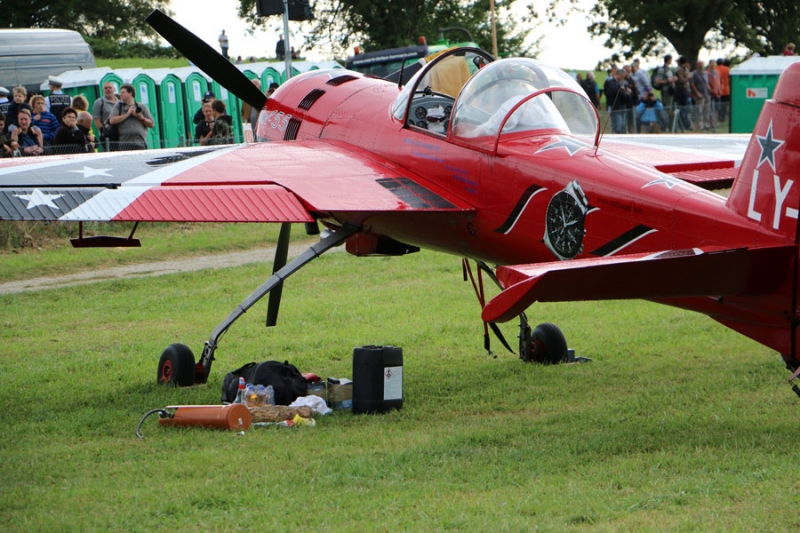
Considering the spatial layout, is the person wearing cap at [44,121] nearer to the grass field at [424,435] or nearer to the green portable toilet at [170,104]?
the grass field at [424,435]

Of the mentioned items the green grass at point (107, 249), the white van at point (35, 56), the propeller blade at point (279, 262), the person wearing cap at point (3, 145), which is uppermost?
the white van at point (35, 56)

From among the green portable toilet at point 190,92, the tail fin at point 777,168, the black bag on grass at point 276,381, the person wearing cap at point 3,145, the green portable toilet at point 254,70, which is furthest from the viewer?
the green portable toilet at point 254,70

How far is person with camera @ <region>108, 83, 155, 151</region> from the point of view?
17.5m

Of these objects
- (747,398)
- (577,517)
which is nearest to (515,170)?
(747,398)

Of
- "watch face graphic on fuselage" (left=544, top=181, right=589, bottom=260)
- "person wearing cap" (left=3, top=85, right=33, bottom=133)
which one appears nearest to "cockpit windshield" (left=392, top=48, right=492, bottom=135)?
"watch face graphic on fuselage" (left=544, top=181, right=589, bottom=260)

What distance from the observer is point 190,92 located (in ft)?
84.2

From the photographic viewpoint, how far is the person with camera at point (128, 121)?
17.5 metres

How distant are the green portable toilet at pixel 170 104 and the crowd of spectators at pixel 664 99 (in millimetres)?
10143

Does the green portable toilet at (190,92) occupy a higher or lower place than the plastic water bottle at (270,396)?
higher

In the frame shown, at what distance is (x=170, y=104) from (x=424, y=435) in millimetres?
19823

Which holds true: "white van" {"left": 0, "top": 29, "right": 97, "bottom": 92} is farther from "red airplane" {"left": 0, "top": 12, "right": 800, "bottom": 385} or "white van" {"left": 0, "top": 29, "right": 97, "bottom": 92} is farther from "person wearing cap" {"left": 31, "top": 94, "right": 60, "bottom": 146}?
"red airplane" {"left": 0, "top": 12, "right": 800, "bottom": 385}

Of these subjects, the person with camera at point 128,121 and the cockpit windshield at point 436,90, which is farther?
the person with camera at point 128,121

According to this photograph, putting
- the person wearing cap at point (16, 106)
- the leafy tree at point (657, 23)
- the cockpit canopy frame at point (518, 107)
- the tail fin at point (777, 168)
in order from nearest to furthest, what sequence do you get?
1. the tail fin at point (777, 168)
2. the cockpit canopy frame at point (518, 107)
3. the person wearing cap at point (16, 106)
4. the leafy tree at point (657, 23)

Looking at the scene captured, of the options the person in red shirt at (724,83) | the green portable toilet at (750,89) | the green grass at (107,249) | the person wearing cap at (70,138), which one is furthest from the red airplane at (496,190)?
the person in red shirt at (724,83)
